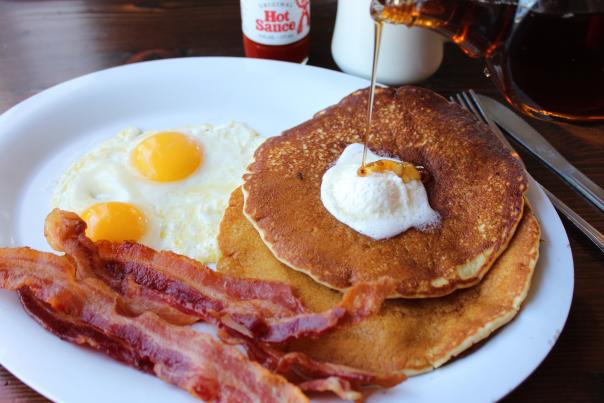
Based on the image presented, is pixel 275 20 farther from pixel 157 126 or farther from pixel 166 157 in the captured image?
pixel 166 157

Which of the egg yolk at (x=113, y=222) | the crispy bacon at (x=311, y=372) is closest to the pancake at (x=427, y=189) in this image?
the crispy bacon at (x=311, y=372)

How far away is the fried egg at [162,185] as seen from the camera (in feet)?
A: 5.28

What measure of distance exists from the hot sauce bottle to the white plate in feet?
0.34

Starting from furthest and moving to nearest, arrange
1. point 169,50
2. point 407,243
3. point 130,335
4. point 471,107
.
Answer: point 169,50 → point 471,107 → point 407,243 → point 130,335

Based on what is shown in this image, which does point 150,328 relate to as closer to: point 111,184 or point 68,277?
point 68,277

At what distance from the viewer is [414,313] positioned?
136 cm

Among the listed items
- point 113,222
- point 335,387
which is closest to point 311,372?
point 335,387

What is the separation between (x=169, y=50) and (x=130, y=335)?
158 centimetres

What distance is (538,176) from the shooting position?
74.7 inches

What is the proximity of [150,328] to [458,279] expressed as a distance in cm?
76

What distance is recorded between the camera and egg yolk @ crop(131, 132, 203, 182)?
1.78 m

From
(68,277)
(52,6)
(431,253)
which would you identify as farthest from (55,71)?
(431,253)

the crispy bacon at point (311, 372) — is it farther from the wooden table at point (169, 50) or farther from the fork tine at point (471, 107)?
the fork tine at point (471, 107)

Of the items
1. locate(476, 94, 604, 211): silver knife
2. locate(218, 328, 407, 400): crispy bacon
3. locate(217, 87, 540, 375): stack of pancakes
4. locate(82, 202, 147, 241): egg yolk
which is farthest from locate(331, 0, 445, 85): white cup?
locate(218, 328, 407, 400): crispy bacon
